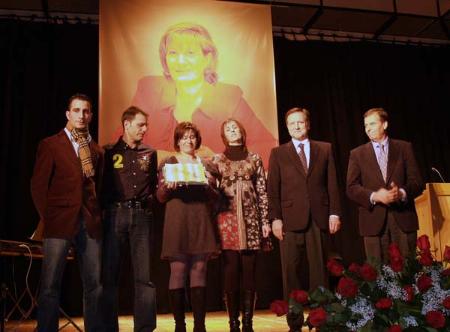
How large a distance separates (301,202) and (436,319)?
1.86m

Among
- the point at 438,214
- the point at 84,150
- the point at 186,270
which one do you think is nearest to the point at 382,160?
the point at 438,214

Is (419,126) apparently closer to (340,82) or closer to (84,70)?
(340,82)

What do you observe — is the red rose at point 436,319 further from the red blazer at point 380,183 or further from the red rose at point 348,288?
the red blazer at point 380,183

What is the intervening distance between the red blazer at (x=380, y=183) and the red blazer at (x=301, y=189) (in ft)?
0.65

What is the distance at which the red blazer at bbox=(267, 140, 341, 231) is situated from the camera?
130 inches

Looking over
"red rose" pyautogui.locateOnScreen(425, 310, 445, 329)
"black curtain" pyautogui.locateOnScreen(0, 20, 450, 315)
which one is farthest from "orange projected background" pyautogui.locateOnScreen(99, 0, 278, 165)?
"red rose" pyautogui.locateOnScreen(425, 310, 445, 329)

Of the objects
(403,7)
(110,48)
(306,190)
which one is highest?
(403,7)

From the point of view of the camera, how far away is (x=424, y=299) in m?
1.60

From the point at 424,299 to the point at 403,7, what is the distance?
6254 millimetres

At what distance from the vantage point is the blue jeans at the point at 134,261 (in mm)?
3090

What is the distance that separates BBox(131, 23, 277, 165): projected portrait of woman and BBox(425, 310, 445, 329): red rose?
414cm

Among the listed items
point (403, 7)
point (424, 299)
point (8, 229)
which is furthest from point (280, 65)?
point (424, 299)

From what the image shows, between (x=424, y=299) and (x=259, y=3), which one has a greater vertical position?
(x=259, y=3)

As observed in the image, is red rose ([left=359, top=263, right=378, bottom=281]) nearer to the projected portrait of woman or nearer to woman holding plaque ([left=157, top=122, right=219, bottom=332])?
woman holding plaque ([left=157, top=122, right=219, bottom=332])
